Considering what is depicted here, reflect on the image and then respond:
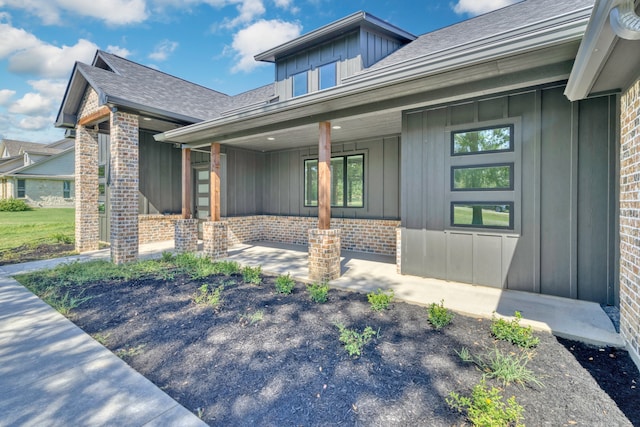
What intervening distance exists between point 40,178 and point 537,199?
3056cm

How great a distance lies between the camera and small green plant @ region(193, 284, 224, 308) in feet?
13.1

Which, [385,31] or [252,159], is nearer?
[385,31]

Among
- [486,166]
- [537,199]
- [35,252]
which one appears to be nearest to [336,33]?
[486,166]

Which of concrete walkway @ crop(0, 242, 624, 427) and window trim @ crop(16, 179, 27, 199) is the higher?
window trim @ crop(16, 179, 27, 199)

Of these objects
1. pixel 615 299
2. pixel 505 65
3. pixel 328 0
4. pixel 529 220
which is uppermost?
pixel 328 0

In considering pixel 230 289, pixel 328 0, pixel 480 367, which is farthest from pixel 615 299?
pixel 328 0

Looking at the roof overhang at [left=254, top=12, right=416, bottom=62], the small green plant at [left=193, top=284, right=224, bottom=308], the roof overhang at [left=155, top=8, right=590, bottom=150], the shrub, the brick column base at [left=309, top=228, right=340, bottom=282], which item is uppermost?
the roof overhang at [left=254, top=12, right=416, bottom=62]

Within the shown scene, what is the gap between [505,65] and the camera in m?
3.38

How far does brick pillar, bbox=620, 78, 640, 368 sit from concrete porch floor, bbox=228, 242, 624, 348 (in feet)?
0.83

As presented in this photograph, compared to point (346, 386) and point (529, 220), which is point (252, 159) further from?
point (346, 386)

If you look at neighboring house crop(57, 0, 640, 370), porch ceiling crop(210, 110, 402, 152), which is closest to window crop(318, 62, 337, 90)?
neighboring house crop(57, 0, 640, 370)

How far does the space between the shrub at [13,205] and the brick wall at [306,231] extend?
21.0m

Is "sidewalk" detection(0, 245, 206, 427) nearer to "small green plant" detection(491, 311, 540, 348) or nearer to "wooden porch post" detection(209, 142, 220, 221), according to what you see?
"small green plant" detection(491, 311, 540, 348)

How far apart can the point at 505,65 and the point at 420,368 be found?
10.9ft
